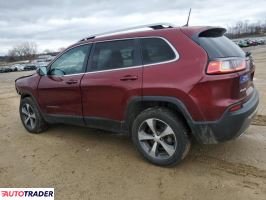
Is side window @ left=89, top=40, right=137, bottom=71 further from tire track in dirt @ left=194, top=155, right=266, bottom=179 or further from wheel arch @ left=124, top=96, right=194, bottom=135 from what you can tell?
tire track in dirt @ left=194, top=155, right=266, bottom=179

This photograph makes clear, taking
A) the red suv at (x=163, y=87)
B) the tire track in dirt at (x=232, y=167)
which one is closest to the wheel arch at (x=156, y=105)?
the red suv at (x=163, y=87)

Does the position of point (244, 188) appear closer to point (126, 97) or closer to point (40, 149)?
point (126, 97)

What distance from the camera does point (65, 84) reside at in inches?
207

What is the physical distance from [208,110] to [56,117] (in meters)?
2.93

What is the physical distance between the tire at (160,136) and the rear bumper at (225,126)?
23cm

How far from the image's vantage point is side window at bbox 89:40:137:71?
176 inches

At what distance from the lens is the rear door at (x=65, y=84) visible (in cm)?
511

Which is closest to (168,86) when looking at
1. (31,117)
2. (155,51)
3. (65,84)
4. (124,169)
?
(155,51)

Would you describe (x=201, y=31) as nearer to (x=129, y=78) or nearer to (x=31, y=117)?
(x=129, y=78)

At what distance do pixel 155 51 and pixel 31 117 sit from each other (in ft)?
10.5

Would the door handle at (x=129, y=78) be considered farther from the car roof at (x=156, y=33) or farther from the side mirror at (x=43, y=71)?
the side mirror at (x=43, y=71)

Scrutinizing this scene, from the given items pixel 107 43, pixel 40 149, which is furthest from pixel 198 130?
pixel 40 149

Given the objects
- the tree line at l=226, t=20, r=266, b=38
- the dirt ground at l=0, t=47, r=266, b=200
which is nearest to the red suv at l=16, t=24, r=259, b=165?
the dirt ground at l=0, t=47, r=266, b=200

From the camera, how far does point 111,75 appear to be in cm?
456
